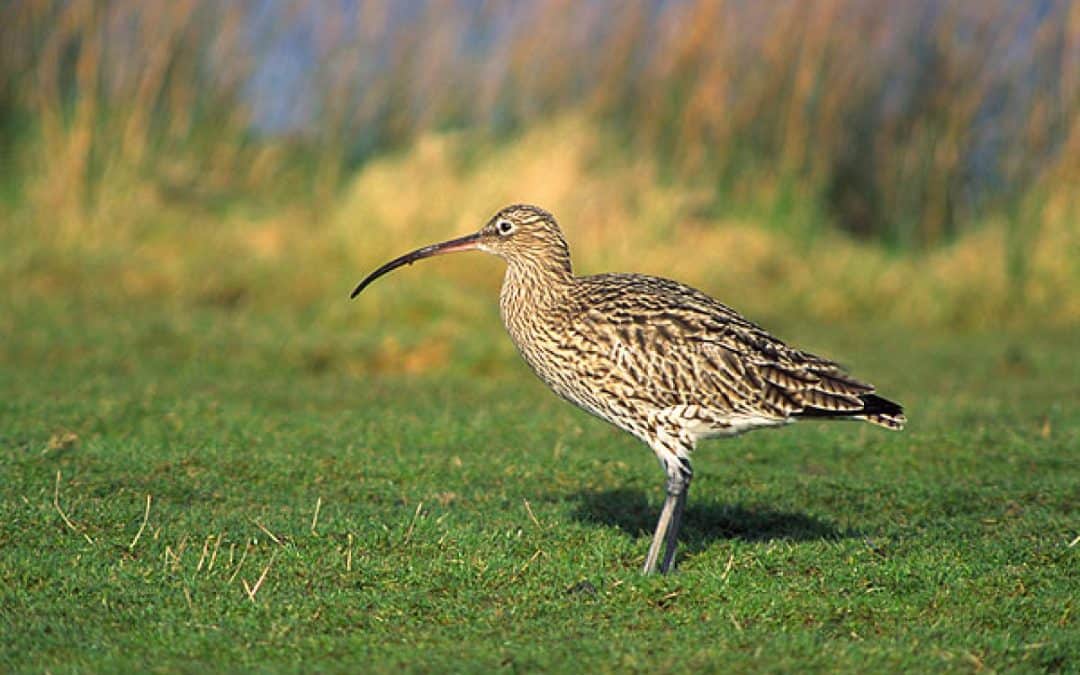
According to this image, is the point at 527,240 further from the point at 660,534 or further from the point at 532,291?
the point at 660,534

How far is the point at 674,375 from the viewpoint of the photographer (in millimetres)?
6367

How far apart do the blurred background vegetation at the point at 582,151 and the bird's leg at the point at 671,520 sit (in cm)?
762

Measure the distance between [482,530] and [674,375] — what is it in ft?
3.78

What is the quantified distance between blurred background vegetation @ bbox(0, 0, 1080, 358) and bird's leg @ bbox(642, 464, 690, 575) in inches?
300

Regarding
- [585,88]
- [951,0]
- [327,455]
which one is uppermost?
[951,0]

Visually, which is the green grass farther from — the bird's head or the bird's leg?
the bird's head

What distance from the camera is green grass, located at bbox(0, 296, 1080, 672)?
5211mm

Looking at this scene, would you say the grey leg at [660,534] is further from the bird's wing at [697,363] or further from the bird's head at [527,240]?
the bird's head at [527,240]

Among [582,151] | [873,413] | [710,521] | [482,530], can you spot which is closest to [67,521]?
[482,530]

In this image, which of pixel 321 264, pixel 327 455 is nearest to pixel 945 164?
pixel 321 264

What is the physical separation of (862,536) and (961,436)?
2462 millimetres

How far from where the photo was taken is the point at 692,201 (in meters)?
16.4

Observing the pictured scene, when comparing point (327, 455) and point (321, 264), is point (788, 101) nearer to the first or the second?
point (321, 264)

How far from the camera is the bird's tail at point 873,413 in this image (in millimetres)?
6328
